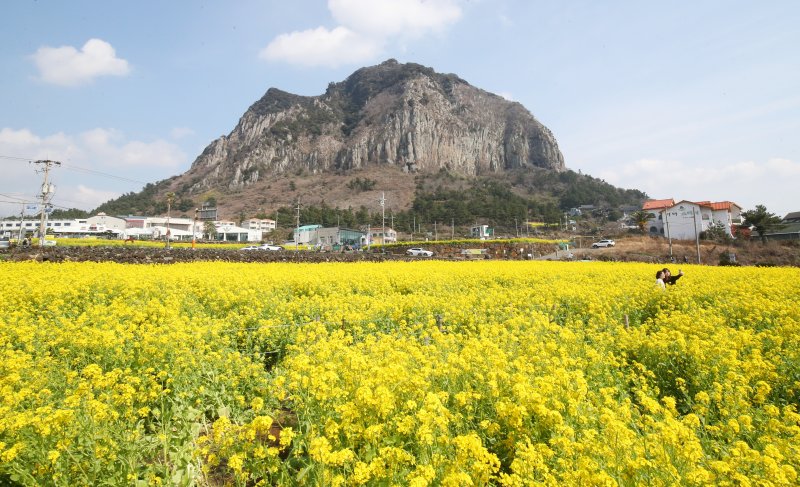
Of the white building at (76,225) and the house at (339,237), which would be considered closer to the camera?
the house at (339,237)

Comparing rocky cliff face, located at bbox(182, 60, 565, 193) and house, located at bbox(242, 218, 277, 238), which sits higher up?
rocky cliff face, located at bbox(182, 60, 565, 193)

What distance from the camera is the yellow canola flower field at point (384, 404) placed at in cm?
323

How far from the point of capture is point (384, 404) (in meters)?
3.68

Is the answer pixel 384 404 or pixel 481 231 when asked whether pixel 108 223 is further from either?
pixel 384 404

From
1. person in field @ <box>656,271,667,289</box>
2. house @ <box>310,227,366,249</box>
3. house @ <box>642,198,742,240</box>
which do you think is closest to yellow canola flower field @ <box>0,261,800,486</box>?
person in field @ <box>656,271,667,289</box>

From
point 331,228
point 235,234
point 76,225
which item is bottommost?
point 235,234

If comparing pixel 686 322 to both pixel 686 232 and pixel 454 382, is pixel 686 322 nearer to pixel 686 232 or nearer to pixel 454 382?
pixel 454 382

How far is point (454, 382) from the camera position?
486cm

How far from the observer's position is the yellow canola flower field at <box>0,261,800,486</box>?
3.23 meters

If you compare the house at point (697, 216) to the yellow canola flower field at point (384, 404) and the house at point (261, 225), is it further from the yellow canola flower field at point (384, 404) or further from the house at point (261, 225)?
the house at point (261, 225)

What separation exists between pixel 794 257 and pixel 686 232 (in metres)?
31.1

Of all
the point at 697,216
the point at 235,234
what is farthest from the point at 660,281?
the point at 235,234

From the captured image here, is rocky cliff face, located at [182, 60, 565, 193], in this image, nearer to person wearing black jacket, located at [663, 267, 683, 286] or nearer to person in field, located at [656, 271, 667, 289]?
person wearing black jacket, located at [663, 267, 683, 286]

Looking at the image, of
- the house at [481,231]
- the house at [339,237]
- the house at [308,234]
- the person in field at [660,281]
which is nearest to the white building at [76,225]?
the house at [308,234]
